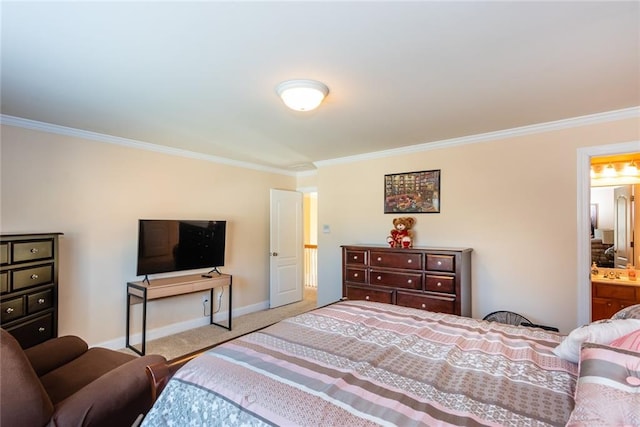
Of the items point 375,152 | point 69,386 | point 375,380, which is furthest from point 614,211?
point 69,386

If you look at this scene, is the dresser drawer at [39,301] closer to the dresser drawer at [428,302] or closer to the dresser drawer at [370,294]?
the dresser drawer at [370,294]

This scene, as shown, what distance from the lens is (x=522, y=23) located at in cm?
155

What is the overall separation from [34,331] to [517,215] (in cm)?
456

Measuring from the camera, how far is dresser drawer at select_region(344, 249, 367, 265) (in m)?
3.74

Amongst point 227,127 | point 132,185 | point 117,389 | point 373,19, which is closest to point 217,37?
point 373,19

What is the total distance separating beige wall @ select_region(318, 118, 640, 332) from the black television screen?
2270 millimetres

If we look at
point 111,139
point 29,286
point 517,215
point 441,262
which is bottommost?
point 29,286

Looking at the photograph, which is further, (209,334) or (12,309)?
(209,334)

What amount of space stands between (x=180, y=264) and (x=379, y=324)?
2.81m

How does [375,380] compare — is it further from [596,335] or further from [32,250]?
[32,250]

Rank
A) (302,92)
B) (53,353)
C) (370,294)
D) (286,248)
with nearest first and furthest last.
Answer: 1. (53,353)
2. (302,92)
3. (370,294)
4. (286,248)

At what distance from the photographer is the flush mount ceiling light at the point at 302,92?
2145mm

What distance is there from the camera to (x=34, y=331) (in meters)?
2.61

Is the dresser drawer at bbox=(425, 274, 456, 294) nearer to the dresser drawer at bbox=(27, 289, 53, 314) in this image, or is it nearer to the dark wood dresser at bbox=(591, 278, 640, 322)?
the dark wood dresser at bbox=(591, 278, 640, 322)
